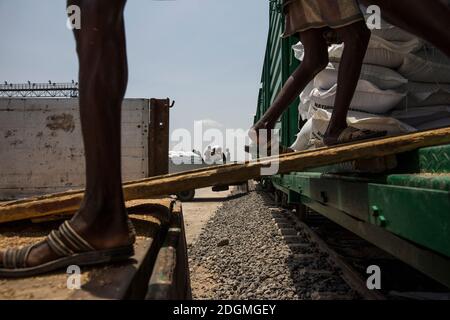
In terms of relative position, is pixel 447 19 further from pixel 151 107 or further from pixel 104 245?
pixel 151 107

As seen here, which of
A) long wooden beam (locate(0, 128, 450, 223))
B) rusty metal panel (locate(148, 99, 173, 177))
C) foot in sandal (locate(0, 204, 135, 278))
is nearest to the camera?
foot in sandal (locate(0, 204, 135, 278))

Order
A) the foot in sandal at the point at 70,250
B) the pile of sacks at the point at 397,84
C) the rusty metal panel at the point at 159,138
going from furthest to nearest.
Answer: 1. the rusty metal panel at the point at 159,138
2. the pile of sacks at the point at 397,84
3. the foot in sandal at the point at 70,250

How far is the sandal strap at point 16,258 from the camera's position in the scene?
3.35 ft

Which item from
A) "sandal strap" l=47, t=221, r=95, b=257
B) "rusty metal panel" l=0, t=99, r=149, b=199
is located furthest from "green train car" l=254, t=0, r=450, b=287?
"rusty metal panel" l=0, t=99, r=149, b=199

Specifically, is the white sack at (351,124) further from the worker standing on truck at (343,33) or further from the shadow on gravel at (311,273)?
the shadow on gravel at (311,273)

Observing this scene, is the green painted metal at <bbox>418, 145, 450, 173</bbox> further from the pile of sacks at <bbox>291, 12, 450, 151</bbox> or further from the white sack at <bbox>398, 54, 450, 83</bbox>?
the white sack at <bbox>398, 54, 450, 83</bbox>


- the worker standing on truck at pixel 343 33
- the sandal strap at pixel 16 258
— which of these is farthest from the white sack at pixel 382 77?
the sandal strap at pixel 16 258

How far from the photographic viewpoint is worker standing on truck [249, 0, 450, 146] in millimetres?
1463

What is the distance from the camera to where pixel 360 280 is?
2354 millimetres

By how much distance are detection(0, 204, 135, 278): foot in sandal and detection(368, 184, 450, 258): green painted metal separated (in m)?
0.86

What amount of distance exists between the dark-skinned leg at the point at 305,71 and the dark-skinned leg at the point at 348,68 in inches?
18.0

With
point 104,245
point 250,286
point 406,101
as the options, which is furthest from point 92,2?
point 406,101

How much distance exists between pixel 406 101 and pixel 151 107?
10.9 feet

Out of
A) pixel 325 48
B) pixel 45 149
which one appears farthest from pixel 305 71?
pixel 45 149
